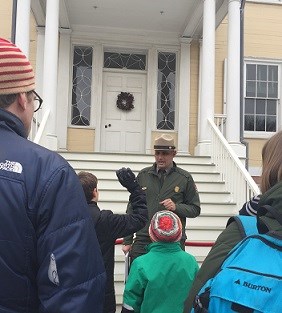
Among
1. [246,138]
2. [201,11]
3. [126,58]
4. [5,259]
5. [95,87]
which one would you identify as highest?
[201,11]

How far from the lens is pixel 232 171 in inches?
283

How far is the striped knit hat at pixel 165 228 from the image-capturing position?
2.86 metres

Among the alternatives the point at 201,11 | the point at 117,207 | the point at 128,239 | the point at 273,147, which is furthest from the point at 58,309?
the point at 201,11

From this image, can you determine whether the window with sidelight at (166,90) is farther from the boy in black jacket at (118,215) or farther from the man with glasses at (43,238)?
the man with glasses at (43,238)

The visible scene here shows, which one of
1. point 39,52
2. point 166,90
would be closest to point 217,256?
point 166,90

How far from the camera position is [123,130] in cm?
1063

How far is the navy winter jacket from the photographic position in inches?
50.9

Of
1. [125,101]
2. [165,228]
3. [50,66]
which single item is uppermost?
[50,66]

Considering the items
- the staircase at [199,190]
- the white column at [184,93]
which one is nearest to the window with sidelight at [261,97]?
the white column at [184,93]

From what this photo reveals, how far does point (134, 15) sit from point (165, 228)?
25.2 feet

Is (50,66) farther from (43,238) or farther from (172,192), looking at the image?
(43,238)

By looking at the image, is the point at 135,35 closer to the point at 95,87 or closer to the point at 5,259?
the point at 95,87

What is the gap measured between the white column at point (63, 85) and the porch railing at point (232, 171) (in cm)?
351

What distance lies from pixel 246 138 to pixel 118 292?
6.89 m
